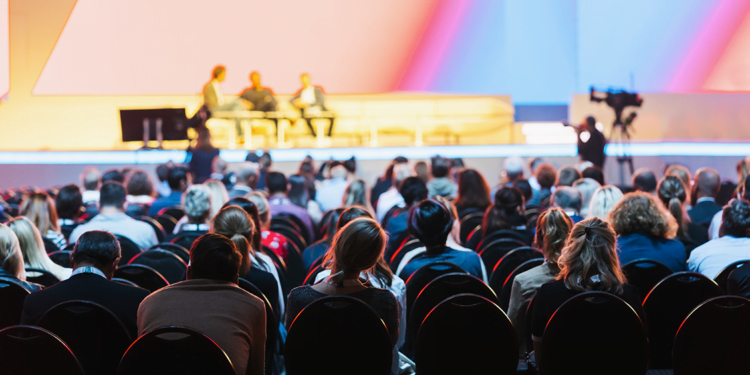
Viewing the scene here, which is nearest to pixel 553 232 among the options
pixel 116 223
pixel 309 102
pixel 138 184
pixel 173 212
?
pixel 116 223

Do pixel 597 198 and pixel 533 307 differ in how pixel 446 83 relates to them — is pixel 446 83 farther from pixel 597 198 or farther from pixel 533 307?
pixel 533 307

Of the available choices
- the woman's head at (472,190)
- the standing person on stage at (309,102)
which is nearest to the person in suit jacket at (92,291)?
the woman's head at (472,190)

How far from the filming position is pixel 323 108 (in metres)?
11.4

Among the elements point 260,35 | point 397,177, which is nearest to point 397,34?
point 260,35

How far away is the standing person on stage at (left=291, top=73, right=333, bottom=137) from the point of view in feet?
36.9

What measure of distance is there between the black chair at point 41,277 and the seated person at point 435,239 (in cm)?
167

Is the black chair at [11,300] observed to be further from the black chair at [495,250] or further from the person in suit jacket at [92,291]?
the black chair at [495,250]

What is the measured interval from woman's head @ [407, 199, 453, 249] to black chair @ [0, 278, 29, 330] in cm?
173

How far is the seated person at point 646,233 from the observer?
324 centimetres

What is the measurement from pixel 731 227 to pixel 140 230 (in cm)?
355

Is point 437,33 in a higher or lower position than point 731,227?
higher

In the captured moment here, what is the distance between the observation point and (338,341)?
2178mm

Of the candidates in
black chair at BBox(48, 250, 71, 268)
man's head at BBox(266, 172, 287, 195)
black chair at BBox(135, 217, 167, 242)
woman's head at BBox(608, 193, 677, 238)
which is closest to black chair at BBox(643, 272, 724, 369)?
woman's head at BBox(608, 193, 677, 238)

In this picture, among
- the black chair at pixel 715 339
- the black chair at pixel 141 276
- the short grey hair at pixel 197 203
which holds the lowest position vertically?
the black chair at pixel 715 339
